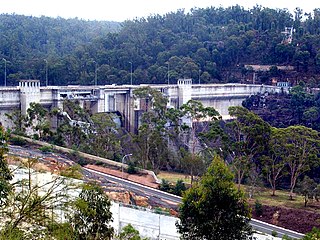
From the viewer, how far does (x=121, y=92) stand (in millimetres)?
52312

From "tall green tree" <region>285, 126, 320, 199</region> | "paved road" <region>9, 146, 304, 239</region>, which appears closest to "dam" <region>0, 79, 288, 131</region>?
"paved road" <region>9, 146, 304, 239</region>

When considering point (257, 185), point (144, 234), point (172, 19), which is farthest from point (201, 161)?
point (172, 19)

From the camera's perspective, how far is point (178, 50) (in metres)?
75.1

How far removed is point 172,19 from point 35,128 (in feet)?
182

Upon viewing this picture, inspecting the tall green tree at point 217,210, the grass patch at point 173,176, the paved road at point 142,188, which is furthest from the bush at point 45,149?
the tall green tree at point 217,210

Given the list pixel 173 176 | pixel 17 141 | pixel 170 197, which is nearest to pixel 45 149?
pixel 17 141

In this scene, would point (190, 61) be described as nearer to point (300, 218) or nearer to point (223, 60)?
point (223, 60)

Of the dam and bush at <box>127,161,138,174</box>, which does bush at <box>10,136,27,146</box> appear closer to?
the dam

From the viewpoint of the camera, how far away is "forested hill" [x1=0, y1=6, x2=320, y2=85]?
6569 cm

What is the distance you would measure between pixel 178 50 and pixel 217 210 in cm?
5833

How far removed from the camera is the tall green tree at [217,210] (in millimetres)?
18062

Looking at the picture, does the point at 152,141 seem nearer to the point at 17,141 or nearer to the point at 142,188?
the point at 142,188

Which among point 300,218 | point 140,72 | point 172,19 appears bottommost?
point 300,218

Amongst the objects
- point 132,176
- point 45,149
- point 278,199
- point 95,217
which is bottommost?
point 278,199
